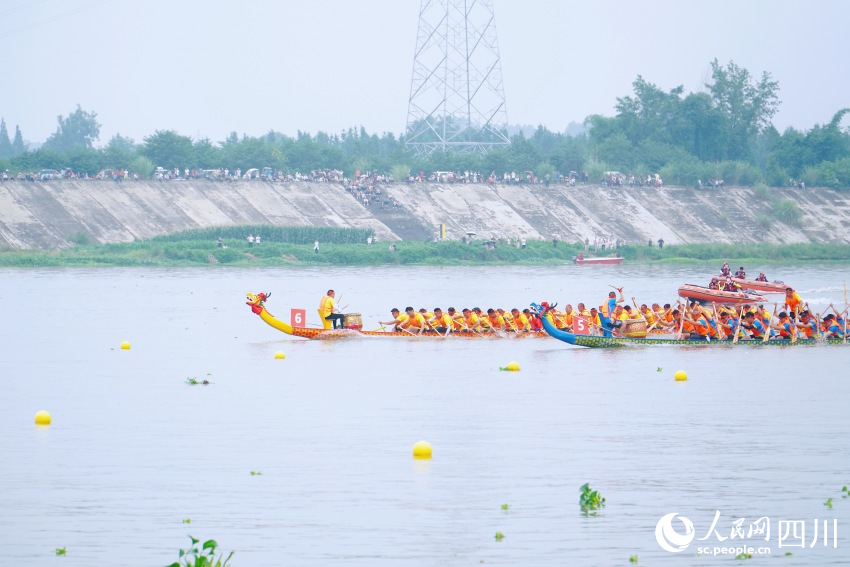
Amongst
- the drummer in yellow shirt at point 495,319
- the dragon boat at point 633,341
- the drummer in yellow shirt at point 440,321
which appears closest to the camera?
the dragon boat at point 633,341

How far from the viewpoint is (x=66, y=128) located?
132000mm

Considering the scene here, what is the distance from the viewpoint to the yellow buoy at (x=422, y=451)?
1716cm

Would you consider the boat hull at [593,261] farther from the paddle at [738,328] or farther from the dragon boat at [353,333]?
the paddle at [738,328]

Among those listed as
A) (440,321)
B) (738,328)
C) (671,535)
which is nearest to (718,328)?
(738,328)

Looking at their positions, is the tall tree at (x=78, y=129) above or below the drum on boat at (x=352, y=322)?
above

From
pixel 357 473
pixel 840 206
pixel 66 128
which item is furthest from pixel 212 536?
pixel 66 128

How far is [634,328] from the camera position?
2872 centimetres

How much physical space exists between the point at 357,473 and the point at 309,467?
71cm

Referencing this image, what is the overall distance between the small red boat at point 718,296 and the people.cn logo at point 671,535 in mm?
24375

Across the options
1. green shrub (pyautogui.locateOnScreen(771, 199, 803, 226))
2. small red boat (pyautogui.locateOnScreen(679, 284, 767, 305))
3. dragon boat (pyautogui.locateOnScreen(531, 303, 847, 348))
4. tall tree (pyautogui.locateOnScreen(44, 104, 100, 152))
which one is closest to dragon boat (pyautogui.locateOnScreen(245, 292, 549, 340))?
dragon boat (pyautogui.locateOnScreen(531, 303, 847, 348))

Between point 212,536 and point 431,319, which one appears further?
point 431,319

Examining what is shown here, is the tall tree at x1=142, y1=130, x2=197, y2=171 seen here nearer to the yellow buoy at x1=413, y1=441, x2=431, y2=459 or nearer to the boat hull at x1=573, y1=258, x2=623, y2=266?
the boat hull at x1=573, y1=258, x2=623, y2=266

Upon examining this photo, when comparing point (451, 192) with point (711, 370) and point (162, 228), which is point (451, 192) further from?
point (711, 370)

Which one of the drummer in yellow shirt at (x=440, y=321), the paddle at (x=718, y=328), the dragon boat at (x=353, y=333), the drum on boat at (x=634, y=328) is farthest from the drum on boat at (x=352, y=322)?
the paddle at (x=718, y=328)
